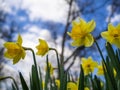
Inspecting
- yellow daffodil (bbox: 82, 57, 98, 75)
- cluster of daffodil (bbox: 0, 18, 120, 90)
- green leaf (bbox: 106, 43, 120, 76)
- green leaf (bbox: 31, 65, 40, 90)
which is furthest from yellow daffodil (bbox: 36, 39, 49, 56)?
yellow daffodil (bbox: 82, 57, 98, 75)

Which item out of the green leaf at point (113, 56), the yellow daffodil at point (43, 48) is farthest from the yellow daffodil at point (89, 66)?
the green leaf at point (113, 56)

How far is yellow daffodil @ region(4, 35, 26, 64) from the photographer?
1.57 metres

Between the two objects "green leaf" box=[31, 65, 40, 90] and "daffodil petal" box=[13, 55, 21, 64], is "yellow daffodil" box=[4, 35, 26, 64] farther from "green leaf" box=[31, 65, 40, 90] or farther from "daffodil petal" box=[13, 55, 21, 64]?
"green leaf" box=[31, 65, 40, 90]

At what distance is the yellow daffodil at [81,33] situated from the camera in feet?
A: 4.87

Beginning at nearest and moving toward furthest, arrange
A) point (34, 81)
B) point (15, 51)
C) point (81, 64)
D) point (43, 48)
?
point (81, 64), point (34, 81), point (15, 51), point (43, 48)

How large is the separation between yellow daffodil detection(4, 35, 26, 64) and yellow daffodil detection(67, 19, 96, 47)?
0.92ft

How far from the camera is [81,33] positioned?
1.51m

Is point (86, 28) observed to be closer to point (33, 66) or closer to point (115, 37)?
point (115, 37)

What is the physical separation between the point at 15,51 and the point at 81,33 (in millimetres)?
346

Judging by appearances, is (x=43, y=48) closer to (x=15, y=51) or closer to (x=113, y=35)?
(x=15, y=51)

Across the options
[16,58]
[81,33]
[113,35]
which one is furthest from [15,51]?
[113,35]

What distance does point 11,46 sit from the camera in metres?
1.58

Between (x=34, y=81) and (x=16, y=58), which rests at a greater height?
(x=16, y=58)

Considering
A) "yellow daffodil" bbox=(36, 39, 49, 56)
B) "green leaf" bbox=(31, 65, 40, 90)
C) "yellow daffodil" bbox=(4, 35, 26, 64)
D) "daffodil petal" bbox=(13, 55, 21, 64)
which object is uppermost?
"yellow daffodil" bbox=(36, 39, 49, 56)
